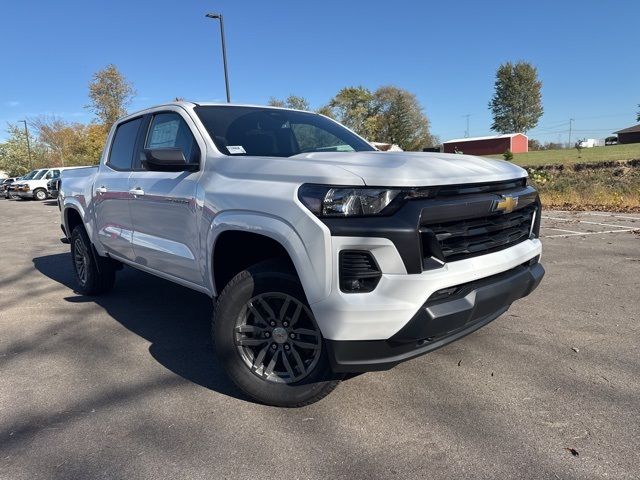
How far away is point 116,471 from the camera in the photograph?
240 centimetres

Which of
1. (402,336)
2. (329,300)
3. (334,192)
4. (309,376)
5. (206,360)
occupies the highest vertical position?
(334,192)

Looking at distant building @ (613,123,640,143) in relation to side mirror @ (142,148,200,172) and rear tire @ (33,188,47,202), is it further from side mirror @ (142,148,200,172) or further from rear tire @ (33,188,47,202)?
side mirror @ (142,148,200,172)

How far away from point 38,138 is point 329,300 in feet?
244

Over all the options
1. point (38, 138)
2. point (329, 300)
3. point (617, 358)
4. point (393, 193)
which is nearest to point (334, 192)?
point (393, 193)

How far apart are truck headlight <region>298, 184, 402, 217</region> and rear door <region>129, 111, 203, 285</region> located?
4.08ft

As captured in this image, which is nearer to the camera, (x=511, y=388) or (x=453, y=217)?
(x=453, y=217)

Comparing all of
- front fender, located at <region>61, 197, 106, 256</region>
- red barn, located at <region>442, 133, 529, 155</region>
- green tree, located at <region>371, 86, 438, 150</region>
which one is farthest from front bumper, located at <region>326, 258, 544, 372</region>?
red barn, located at <region>442, 133, 529, 155</region>

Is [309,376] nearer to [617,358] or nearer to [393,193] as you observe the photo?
[393,193]

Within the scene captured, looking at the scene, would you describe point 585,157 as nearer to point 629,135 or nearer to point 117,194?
point 117,194

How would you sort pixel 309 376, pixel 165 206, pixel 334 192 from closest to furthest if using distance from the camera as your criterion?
pixel 334 192
pixel 309 376
pixel 165 206

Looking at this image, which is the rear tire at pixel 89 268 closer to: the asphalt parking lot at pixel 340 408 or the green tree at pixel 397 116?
the asphalt parking lot at pixel 340 408

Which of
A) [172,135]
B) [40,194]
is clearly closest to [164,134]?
[172,135]

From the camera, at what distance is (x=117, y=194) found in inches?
177

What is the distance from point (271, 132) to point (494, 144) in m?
95.5
